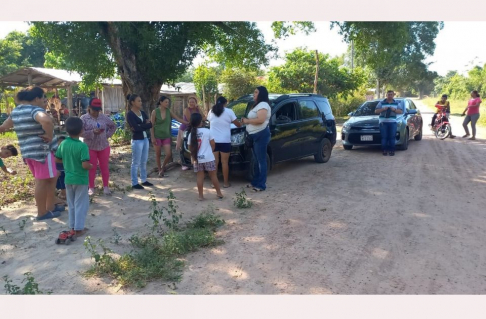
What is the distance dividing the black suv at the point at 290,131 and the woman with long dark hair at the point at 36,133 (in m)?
3.08

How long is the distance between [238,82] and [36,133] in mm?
20179

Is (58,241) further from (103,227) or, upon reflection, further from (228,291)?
(228,291)

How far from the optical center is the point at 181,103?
86.2 ft

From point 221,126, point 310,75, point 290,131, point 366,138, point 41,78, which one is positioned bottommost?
point 366,138

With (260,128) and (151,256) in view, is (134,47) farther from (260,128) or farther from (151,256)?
(151,256)

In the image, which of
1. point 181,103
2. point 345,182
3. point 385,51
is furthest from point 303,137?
point 181,103

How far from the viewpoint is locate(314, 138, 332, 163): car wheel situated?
9.98 metres

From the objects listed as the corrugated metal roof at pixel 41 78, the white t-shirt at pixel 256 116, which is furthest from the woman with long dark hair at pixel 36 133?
the corrugated metal roof at pixel 41 78

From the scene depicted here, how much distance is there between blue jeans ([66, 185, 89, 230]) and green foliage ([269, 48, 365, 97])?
21.8 m

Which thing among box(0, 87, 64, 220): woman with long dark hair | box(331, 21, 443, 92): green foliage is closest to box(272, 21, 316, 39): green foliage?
box(331, 21, 443, 92): green foliage

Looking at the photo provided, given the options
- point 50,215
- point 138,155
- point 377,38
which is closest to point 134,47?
point 138,155

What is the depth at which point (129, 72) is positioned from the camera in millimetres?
10070

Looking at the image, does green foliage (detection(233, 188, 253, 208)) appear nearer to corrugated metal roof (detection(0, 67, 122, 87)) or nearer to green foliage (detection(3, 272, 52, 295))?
green foliage (detection(3, 272, 52, 295))

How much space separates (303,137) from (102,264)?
239 inches
